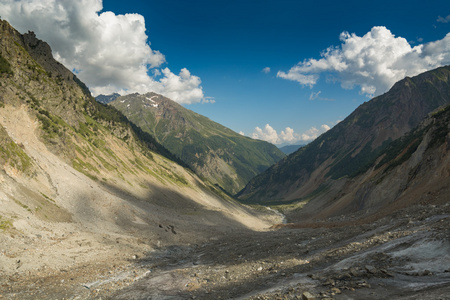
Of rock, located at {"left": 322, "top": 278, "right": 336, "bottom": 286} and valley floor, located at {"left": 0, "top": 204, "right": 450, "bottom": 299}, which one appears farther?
rock, located at {"left": 322, "top": 278, "right": 336, "bottom": 286}

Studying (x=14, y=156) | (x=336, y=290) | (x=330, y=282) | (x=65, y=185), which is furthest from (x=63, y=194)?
(x=336, y=290)

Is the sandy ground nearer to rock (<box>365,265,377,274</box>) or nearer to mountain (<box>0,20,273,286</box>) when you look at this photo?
rock (<box>365,265,377,274</box>)

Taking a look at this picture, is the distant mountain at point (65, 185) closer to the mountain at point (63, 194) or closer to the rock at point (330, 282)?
the mountain at point (63, 194)

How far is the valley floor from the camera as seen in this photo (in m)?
11.7

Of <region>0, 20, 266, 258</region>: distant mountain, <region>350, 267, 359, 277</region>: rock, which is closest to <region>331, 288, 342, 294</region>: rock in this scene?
<region>350, 267, 359, 277</region>: rock

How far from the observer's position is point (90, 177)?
6438 centimetres

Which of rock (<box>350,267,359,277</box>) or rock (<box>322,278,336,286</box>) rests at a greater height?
rock (<box>350,267,359,277</box>)

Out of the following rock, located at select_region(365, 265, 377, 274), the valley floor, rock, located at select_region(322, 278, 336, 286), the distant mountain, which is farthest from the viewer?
the distant mountain

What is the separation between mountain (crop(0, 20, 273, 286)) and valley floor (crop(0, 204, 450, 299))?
99cm

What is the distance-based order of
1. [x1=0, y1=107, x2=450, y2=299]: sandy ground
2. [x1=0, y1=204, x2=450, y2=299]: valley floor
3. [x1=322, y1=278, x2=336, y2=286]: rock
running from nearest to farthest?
[x1=0, y1=204, x2=450, y2=299]: valley floor → [x1=322, y1=278, x2=336, y2=286]: rock → [x1=0, y1=107, x2=450, y2=299]: sandy ground

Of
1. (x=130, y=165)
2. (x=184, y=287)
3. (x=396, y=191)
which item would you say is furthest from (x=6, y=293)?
(x=130, y=165)

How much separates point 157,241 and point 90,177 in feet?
109

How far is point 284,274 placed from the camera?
1756cm

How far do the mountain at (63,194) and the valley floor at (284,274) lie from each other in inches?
38.8
